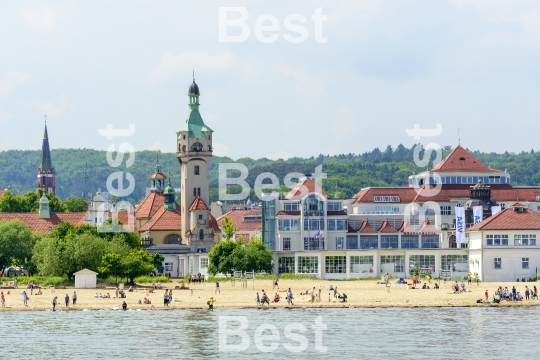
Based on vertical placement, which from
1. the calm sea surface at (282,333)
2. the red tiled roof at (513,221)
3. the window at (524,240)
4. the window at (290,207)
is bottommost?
the calm sea surface at (282,333)

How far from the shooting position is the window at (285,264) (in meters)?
129

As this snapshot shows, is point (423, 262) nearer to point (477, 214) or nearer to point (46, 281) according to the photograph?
point (477, 214)

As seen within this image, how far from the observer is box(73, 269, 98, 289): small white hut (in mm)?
108375

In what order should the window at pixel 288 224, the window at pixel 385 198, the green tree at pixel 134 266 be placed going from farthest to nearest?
the window at pixel 385 198
the window at pixel 288 224
the green tree at pixel 134 266

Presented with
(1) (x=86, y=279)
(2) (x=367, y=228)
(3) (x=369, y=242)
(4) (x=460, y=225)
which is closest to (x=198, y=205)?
(2) (x=367, y=228)

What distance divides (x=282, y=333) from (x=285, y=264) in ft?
192

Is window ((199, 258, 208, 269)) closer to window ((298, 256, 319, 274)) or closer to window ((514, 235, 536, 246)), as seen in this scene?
window ((298, 256, 319, 274))

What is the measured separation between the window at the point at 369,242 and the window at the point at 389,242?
67cm

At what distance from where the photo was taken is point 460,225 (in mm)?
128125

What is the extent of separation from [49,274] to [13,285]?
3706 millimetres

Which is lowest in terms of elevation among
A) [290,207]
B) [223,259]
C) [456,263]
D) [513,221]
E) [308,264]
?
[456,263]

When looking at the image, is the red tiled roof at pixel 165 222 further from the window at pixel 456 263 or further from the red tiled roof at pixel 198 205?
the window at pixel 456 263

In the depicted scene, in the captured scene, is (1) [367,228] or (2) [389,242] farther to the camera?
(1) [367,228]

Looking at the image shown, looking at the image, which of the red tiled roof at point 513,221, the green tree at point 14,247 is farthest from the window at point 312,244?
the green tree at point 14,247
